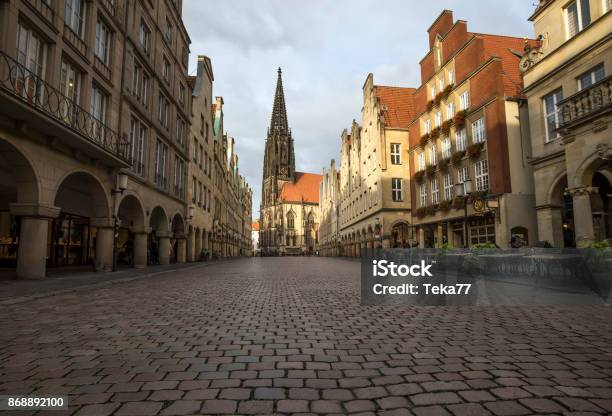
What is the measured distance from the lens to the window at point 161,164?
24094 millimetres

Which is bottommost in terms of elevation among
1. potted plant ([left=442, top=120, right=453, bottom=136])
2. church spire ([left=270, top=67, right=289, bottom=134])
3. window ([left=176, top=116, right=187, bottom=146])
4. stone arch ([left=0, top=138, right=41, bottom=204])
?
stone arch ([left=0, top=138, right=41, bottom=204])

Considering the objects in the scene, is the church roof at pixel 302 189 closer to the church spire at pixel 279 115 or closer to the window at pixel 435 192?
the church spire at pixel 279 115

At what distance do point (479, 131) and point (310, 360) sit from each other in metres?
22.4

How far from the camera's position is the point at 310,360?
425 cm

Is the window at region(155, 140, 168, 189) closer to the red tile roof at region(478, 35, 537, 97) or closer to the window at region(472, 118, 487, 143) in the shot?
the window at region(472, 118, 487, 143)

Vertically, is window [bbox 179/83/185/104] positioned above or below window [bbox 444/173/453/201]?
above

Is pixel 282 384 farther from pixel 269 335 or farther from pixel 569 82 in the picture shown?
pixel 569 82

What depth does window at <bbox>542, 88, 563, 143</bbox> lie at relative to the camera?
17.1 m

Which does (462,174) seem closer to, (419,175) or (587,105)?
(419,175)

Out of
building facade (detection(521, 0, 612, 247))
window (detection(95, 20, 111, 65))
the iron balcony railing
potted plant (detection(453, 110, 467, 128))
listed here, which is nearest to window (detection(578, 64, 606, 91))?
building facade (detection(521, 0, 612, 247))

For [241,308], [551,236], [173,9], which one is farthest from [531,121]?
[173,9]

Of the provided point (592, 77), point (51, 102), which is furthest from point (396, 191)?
point (51, 102)

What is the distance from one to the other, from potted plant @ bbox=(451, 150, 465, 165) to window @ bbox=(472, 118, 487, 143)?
3.50 feet

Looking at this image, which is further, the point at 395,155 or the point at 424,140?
the point at 395,155
